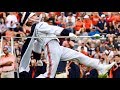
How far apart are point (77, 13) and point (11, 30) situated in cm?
121

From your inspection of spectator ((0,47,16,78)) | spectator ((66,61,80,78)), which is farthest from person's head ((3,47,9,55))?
spectator ((66,61,80,78))

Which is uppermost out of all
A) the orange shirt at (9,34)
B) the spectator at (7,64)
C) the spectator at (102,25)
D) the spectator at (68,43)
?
the spectator at (102,25)

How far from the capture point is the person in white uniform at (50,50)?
9.90m

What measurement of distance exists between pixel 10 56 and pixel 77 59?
3.88ft

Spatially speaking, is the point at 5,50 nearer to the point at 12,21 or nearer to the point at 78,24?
the point at 12,21

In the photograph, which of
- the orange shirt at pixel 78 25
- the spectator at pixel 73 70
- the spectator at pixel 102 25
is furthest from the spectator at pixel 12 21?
the spectator at pixel 102 25

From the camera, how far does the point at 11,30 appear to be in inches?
391

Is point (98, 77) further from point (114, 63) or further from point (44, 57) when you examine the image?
point (44, 57)

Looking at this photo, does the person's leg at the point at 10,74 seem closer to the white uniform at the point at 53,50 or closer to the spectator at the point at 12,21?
the white uniform at the point at 53,50

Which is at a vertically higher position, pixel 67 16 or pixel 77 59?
pixel 67 16

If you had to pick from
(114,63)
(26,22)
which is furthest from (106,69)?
(26,22)

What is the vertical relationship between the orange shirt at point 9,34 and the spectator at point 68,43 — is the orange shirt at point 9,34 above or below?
above

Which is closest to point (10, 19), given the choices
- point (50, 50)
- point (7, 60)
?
point (7, 60)

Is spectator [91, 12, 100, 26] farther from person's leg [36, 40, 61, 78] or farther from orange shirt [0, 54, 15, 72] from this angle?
orange shirt [0, 54, 15, 72]
